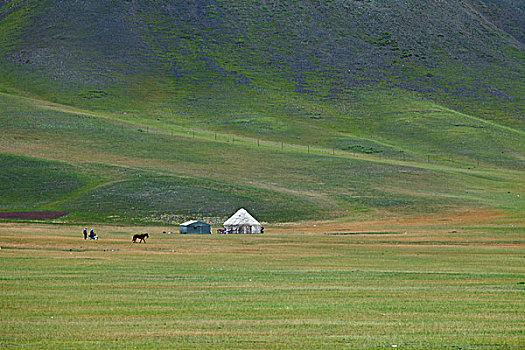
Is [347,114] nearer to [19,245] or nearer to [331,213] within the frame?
[331,213]

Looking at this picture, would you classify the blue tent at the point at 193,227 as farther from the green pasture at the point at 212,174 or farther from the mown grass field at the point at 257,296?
the mown grass field at the point at 257,296

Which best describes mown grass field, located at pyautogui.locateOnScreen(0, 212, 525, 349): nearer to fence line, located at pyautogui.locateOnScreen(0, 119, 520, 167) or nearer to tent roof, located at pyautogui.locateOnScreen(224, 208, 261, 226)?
tent roof, located at pyautogui.locateOnScreen(224, 208, 261, 226)

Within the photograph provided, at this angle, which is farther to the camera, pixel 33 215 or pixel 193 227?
pixel 33 215

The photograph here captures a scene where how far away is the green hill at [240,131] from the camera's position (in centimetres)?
8681

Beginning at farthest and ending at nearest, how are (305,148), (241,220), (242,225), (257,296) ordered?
1. (305,148)
2. (241,220)
3. (242,225)
4. (257,296)

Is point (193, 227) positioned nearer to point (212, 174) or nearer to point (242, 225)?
point (242, 225)

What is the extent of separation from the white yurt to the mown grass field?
1977cm

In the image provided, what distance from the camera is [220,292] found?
2541cm

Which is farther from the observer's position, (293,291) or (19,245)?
(19,245)

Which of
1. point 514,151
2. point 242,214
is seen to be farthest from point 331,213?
point 514,151

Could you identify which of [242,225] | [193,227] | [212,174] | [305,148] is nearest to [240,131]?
[305,148]

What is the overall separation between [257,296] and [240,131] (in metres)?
115

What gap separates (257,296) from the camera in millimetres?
24359

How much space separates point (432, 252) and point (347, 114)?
11756 centimetres
